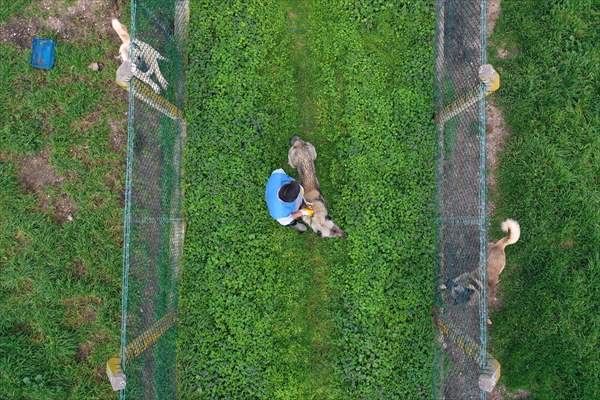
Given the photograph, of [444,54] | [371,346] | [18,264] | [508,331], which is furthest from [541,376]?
[18,264]

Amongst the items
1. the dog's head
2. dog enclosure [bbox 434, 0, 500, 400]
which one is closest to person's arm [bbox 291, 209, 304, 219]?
the dog's head

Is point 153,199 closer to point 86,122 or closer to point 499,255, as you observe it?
point 86,122

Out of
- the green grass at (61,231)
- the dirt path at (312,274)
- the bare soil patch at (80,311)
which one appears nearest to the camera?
the dirt path at (312,274)

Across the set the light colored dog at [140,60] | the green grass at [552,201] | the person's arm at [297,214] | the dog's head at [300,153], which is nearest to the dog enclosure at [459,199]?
the green grass at [552,201]

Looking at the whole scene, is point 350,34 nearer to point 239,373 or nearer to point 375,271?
point 375,271

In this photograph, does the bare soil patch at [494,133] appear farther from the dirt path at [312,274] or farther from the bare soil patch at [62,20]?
the bare soil patch at [62,20]
